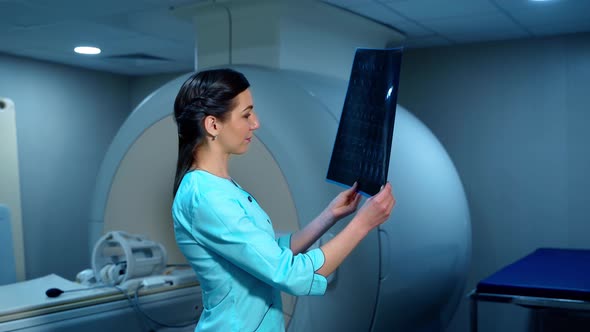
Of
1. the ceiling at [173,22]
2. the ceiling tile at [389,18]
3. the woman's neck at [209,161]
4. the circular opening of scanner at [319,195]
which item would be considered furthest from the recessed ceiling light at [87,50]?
the woman's neck at [209,161]

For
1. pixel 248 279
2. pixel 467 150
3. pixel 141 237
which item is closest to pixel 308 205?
pixel 141 237

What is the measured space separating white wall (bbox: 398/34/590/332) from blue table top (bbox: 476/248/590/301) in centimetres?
61

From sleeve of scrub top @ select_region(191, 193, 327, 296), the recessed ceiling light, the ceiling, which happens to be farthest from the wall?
sleeve of scrub top @ select_region(191, 193, 327, 296)

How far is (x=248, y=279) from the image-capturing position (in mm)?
1168

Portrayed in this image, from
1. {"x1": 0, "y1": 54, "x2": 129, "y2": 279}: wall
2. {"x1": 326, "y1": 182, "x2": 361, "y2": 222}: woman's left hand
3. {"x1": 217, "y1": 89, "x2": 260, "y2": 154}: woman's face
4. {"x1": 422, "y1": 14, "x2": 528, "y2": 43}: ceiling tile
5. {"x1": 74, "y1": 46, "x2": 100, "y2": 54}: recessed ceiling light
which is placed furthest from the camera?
{"x1": 0, "y1": 54, "x2": 129, "y2": 279}: wall

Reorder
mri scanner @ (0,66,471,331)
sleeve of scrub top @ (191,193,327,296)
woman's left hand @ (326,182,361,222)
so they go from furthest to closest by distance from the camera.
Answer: mri scanner @ (0,66,471,331)
woman's left hand @ (326,182,361,222)
sleeve of scrub top @ (191,193,327,296)

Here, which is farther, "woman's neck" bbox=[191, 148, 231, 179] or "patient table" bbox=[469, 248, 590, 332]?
"patient table" bbox=[469, 248, 590, 332]

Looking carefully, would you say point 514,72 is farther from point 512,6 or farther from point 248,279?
point 248,279

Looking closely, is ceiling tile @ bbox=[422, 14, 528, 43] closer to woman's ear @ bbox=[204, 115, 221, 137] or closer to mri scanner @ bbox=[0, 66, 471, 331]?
mri scanner @ bbox=[0, 66, 471, 331]

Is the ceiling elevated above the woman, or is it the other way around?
the ceiling

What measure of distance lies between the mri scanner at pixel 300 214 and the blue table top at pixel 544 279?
0.34 metres

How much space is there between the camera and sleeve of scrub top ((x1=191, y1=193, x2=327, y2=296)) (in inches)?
42.4

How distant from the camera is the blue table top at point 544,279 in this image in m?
1.75

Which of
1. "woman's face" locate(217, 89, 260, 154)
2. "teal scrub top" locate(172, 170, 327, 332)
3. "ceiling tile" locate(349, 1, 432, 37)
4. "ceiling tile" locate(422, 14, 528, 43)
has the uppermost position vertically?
"ceiling tile" locate(349, 1, 432, 37)
